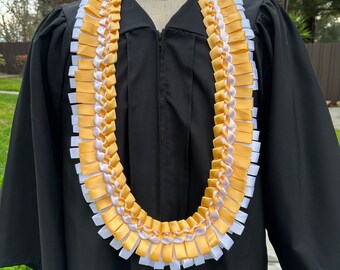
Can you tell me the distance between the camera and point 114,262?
3.82 feet

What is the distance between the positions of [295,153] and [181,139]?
33 centimetres

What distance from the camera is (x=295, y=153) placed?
1126mm

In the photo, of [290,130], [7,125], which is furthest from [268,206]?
[7,125]

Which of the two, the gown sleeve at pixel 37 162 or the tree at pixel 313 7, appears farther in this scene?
the tree at pixel 313 7

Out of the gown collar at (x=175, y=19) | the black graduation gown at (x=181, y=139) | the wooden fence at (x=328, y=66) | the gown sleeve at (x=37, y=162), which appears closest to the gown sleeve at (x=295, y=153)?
the black graduation gown at (x=181, y=139)

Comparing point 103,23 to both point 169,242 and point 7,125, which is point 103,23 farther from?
point 7,125

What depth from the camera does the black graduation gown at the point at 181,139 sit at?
1.10 metres

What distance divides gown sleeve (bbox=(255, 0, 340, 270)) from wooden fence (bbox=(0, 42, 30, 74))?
16.5 metres

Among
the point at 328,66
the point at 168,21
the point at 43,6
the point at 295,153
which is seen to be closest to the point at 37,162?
the point at 168,21

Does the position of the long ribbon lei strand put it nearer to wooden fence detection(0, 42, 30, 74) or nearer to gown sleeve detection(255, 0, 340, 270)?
gown sleeve detection(255, 0, 340, 270)

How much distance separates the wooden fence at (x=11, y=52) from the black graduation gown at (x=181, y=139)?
1630cm

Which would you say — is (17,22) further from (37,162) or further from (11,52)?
(37,162)

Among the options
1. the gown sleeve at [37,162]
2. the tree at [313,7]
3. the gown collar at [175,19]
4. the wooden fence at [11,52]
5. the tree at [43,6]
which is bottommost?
the gown sleeve at [37,162]

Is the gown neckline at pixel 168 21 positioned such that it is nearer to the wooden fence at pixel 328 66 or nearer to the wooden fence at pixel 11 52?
the wooden fence at pixel 328 66
